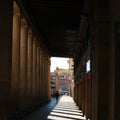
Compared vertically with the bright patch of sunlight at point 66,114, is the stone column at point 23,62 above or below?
above

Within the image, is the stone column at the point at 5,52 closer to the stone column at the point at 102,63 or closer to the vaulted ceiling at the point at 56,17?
the stone column at the point at 102,63

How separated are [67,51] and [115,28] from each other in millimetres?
57603

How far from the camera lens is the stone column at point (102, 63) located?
813 inches

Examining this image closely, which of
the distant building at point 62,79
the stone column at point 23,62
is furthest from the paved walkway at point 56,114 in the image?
the distant building at point 62,79

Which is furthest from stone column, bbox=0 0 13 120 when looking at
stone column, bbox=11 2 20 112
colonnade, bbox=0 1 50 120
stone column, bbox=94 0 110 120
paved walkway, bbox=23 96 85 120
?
stone column, bbox=11 2 20 112

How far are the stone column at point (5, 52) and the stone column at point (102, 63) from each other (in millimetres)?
5800

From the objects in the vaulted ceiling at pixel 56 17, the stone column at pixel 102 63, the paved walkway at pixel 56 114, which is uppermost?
the vaulted ceiling at pixel 56 17

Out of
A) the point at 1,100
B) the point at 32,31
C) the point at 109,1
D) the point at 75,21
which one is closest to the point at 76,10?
the point at 75,21

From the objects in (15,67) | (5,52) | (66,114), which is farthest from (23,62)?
(5,52)

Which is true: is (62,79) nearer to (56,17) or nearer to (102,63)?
(56,17)

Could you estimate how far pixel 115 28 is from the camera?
19.2 metres

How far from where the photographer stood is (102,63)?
20.9 m

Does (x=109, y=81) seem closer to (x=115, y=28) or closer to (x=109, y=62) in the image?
(x=109, y=62)

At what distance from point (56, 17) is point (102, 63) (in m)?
21.2
